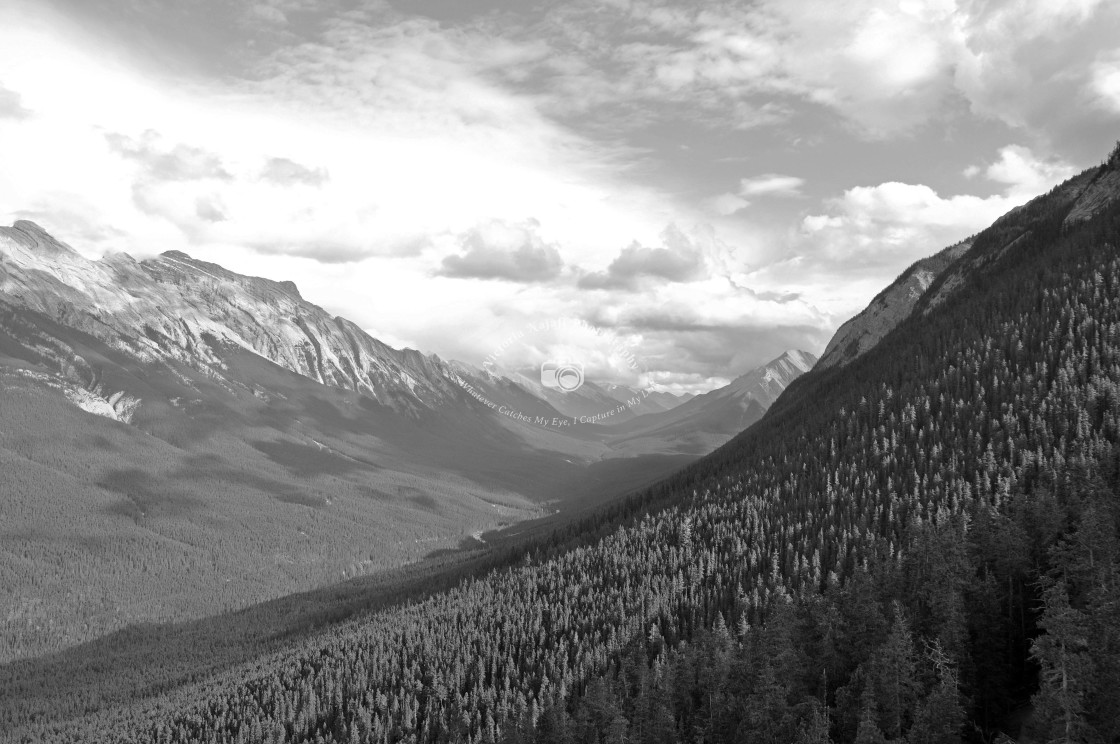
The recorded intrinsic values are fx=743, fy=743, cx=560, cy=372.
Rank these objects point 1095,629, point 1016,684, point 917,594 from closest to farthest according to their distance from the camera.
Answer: point 1095,629
point 1016,684
point 917,594

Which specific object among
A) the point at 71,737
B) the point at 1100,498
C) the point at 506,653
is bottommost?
the point at 71,737

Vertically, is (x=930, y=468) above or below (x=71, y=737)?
above

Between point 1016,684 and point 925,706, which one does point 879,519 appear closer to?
point 1016,684

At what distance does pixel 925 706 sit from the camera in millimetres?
72250

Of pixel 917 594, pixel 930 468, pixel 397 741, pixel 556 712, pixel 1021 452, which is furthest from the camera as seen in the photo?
pixel 930 468

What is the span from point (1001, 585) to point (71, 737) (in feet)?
723

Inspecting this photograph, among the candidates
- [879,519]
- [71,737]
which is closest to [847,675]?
[879,519]

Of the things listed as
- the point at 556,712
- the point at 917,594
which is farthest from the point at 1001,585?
the point at 556,712

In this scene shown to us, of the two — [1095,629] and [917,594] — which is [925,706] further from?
[917,594]

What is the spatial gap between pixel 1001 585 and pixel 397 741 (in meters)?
126

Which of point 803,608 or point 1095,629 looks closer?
point 1095,629

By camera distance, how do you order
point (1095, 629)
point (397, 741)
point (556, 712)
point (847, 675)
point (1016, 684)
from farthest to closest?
point (397, 741), point (556, 712), point (847, 675), point (1016, 684), point (1095, 629)

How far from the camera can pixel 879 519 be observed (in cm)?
18162

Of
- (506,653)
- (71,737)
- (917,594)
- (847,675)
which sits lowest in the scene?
(71,737)
